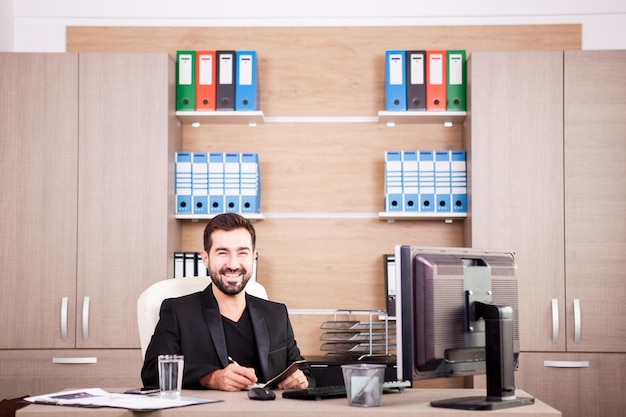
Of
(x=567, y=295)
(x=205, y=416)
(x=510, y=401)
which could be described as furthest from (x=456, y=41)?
(x=205, y=416)

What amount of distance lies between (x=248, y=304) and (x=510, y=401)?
1.05 meters

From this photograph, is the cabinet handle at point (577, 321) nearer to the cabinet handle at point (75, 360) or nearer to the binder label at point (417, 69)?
the binder label at point (417, 69)

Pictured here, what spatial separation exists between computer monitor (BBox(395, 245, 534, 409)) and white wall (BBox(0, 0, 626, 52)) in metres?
2.50

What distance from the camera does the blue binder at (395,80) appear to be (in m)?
4.27

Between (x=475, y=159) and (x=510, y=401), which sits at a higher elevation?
(x=475, y=159)

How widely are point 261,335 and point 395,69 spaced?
189cm

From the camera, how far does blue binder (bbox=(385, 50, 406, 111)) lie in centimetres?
427

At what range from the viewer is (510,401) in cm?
221

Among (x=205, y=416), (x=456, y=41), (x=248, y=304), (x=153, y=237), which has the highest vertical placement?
(x=456, y=41)

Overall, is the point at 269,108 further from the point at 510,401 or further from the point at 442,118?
the point at 510,401

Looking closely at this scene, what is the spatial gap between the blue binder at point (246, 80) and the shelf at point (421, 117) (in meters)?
0.66

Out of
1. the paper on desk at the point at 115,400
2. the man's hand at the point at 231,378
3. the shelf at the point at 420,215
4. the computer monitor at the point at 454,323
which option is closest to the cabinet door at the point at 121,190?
the shelf at the point at 420,215

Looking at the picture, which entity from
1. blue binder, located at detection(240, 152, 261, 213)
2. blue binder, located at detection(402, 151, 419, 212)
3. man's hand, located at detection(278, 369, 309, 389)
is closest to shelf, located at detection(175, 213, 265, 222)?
blue binder, located at detection(240, 152, 261, 213)

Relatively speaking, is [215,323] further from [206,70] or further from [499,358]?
[206,70]
